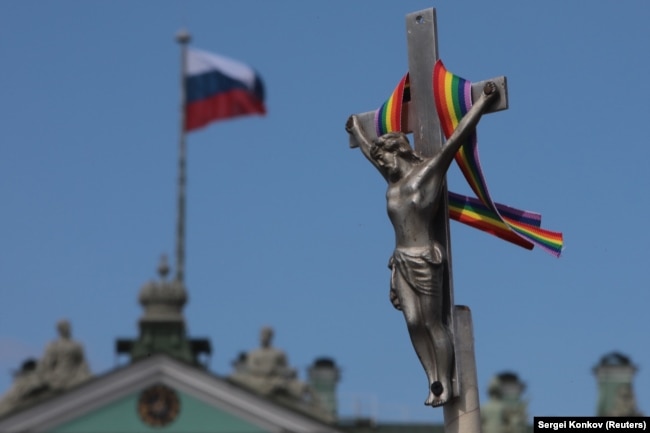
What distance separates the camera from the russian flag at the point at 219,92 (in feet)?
157

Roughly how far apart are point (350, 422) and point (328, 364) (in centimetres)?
181

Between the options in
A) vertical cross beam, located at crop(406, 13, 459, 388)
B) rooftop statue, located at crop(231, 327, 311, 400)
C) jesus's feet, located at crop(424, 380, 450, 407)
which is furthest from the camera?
rooftop statue, located at crop(231, 327, 311, 400)

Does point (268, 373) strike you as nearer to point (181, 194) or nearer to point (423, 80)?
point (181, 194)

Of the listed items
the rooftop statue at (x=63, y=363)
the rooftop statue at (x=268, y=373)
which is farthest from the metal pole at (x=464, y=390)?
the rooftop statue at (x=63, y=363)

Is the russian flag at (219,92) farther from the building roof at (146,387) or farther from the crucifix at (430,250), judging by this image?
the crucifix at (430,250)

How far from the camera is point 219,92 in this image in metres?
48.3

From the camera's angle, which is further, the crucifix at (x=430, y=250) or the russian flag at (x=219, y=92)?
the russian flag at (x=219, y=92)

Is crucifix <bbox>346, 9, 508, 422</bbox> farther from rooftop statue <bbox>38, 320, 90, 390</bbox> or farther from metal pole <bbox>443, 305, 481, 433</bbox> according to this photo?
rooftop statue <bbox>38, 320, 90, 390</bbox>

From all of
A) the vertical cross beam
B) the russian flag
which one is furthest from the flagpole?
the vertical cross beam

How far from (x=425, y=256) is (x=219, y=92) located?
39376 mm

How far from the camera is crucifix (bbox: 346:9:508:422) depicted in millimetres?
9180

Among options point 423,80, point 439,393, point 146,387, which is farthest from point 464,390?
point 146,387

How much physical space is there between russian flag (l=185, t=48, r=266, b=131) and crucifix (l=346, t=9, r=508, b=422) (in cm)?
3812

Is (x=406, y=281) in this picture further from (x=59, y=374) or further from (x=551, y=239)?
(x=59, y=374)
